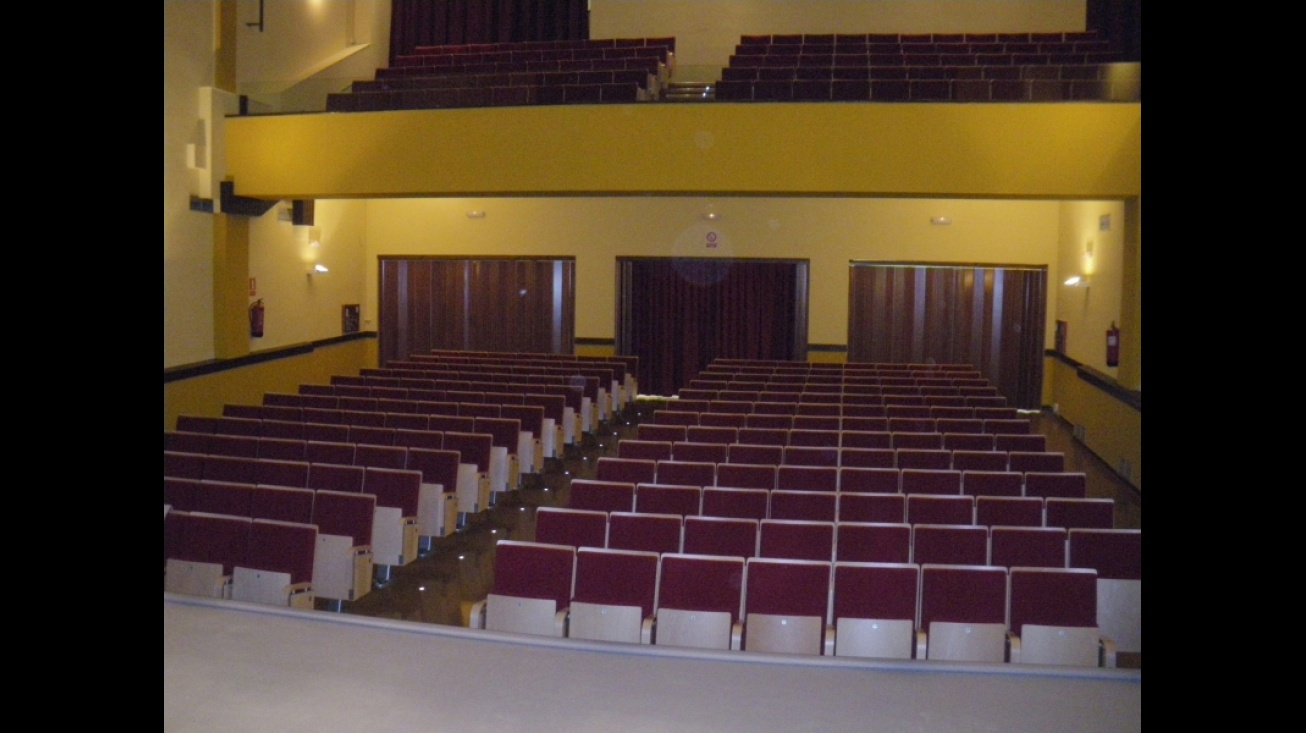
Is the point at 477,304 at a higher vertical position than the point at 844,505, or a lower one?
Answer: higher

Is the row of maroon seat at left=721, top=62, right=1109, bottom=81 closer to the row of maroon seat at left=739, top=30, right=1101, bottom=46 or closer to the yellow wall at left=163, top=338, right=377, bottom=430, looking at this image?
the row of maroon seat at left=739, top=30, right=1101, bottom=46

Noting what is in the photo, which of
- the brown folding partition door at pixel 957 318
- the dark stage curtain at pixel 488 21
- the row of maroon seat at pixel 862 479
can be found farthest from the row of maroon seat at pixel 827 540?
the dark stage curtain at pixel 488 21

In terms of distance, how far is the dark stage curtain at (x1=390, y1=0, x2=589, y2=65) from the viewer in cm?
1855

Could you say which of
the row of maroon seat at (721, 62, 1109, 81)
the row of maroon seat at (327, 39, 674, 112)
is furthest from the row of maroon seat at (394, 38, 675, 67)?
the row of maroon seat at (721, 62, 1109, 81)

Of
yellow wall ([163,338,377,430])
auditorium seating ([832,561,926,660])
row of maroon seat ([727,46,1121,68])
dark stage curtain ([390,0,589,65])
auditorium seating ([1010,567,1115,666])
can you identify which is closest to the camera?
auditorium seating ([1010,567,1115,666])

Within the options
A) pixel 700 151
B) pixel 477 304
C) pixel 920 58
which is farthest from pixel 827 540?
pixel 477 304

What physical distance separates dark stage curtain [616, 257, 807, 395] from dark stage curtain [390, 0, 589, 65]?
457 cm

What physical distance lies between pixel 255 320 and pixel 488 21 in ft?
25.9

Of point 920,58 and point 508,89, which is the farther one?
point 920,58

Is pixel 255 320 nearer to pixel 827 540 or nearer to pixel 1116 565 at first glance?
pixel 827 540

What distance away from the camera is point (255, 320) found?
44.5 feet

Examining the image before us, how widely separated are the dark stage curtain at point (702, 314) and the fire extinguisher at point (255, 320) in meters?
5.88

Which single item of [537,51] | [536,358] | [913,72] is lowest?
[536,358]
